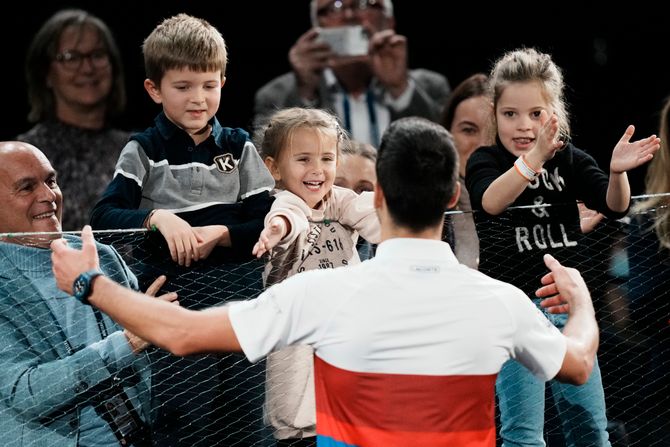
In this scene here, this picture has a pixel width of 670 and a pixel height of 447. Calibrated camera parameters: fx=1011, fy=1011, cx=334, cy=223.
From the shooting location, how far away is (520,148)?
2.70 m

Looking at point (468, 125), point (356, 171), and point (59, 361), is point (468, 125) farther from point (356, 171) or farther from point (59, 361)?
point (59, 361)

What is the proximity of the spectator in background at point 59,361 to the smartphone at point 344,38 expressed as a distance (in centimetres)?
193

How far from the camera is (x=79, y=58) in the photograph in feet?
12.6

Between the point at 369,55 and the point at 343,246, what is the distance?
1.77 meters

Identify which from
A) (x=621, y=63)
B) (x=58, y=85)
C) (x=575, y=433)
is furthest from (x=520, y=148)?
(x=621, y=63)

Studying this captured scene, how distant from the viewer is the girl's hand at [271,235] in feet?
7.47

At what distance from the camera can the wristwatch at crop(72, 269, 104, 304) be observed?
1.84m

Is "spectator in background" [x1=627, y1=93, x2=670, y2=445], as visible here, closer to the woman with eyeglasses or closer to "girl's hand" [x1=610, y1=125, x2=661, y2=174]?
"girl's hand" [x1=610, y1=125, x2=661, y2=174]

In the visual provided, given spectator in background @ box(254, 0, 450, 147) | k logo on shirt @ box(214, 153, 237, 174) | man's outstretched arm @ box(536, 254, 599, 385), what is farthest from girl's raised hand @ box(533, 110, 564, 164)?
spectator in background @ box(254, 0, 450, 147)

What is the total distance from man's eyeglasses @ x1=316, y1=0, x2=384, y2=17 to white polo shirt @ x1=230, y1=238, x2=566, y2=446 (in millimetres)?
2470

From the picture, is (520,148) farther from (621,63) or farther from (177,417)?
(621,63)

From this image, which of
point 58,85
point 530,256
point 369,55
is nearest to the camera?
point 530,256

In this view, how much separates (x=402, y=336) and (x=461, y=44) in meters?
3.13

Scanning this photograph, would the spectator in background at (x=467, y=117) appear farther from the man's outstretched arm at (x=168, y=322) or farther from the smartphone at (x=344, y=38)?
the man's outstretched arm at (x=168, y=322)
